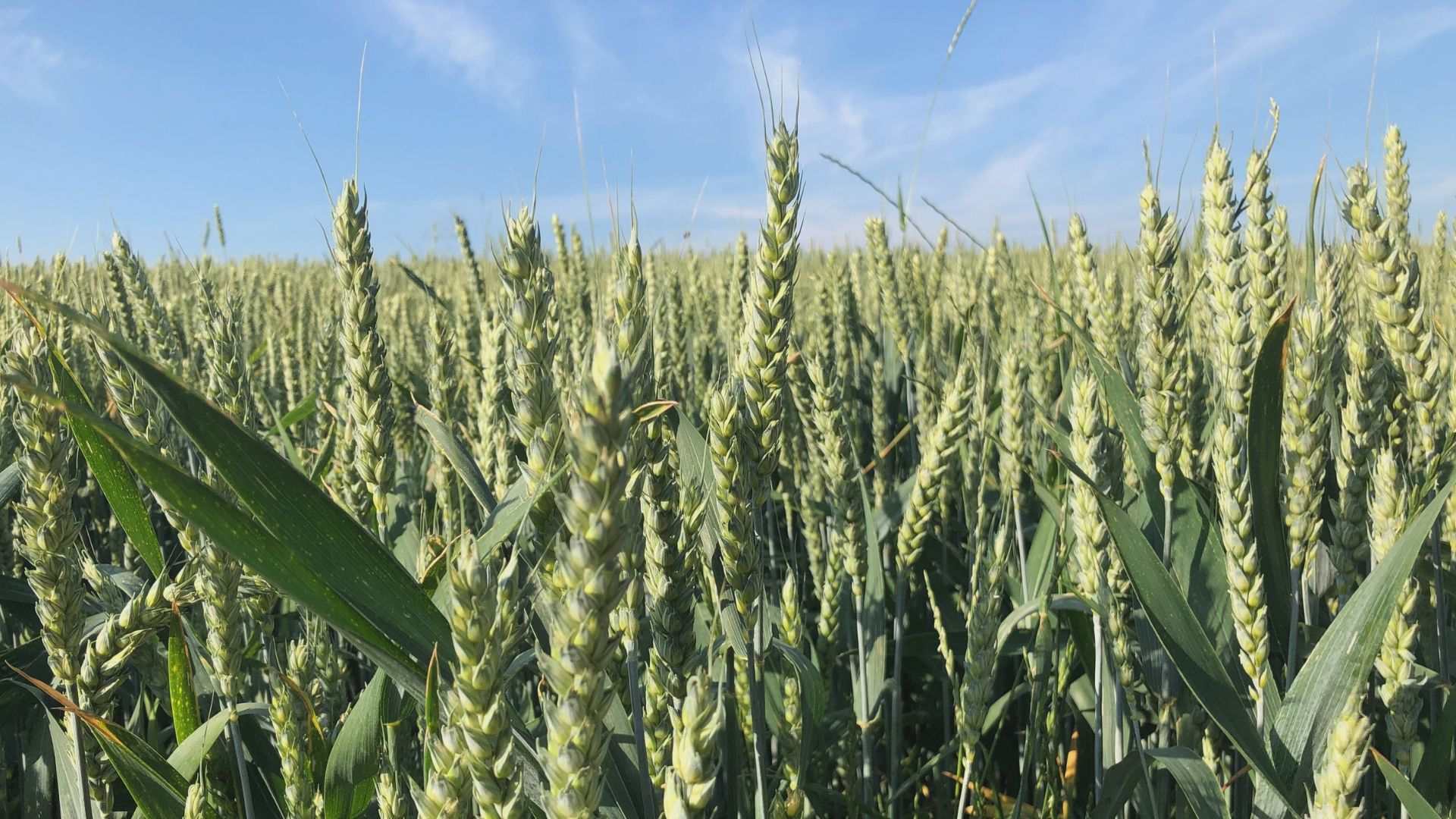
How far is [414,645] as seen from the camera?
2.76ft

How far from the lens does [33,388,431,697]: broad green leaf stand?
0.73 metres

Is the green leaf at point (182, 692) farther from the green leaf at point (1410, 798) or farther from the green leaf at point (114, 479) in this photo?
the green leaf at point (1410, 798)

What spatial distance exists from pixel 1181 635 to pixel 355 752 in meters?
1.09

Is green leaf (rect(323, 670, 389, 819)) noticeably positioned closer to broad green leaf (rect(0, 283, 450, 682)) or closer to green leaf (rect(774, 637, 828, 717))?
broad green leaf (rect(0, 283, 450, 682))

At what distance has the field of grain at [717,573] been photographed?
739 mm

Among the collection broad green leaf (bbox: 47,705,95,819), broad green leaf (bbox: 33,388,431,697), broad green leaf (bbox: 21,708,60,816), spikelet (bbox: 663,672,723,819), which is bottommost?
broad green leaf (bbox: 21,708,60,816)

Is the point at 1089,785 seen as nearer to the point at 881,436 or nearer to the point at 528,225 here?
the point at 881,436

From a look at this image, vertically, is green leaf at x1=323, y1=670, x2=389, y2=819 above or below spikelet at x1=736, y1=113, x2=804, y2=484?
below

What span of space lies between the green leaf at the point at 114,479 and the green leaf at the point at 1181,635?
125cm

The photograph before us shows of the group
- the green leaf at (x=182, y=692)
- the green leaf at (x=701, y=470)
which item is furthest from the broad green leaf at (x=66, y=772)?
the green leaf at (x=701, y=470)

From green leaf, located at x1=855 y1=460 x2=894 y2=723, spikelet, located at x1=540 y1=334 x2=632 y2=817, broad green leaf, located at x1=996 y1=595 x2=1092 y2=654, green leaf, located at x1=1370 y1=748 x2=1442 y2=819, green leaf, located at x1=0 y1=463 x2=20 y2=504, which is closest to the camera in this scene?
spikelet, located at x1=540 y1=334 x2=632 y2=817

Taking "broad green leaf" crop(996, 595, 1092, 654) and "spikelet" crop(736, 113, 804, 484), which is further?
"broad green leaf" crop(996, 595, 1092, 654)

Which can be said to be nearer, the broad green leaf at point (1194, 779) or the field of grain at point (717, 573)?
the field of grain at point (717, 573)

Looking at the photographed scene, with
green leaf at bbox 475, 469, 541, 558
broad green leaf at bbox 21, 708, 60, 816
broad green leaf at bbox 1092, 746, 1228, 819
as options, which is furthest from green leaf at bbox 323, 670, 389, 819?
broad green leaf at bbox 1092, 746, 1228, 819
